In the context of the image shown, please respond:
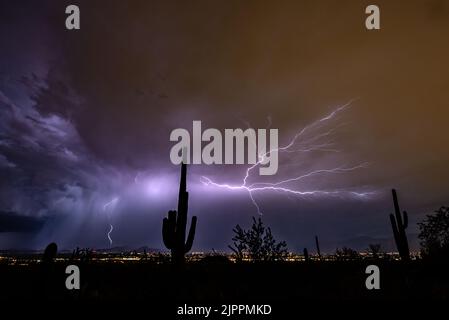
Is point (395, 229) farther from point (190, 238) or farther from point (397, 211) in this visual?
point (190, 238)

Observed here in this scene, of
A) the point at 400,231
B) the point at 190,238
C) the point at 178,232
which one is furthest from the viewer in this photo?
the point at 400,231

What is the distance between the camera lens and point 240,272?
1152 cm

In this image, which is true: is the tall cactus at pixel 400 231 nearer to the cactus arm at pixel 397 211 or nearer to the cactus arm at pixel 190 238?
the cactus arm at pixel 397 211

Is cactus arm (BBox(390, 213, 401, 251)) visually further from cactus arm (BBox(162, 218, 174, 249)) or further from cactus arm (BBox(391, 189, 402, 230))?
cactus arm (BBox(162, 218, 174, 249))

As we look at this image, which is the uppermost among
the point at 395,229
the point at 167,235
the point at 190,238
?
the point at 395,229

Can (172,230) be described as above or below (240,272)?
above

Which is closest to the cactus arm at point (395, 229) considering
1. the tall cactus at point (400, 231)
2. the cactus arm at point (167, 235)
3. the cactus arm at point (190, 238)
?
the tall cactus at point (400, 231)

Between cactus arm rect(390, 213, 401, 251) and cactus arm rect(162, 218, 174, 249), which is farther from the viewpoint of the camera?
cactus arm rect(390, 213, 401, 251)

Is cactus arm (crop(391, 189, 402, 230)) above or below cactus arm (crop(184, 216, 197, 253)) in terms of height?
above

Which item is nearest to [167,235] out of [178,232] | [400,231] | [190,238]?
[178,232]

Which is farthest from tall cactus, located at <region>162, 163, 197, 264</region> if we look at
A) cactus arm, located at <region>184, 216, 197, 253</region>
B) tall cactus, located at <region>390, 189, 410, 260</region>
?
tall cactus, located at <region>390, 189, 410, 260</region>
